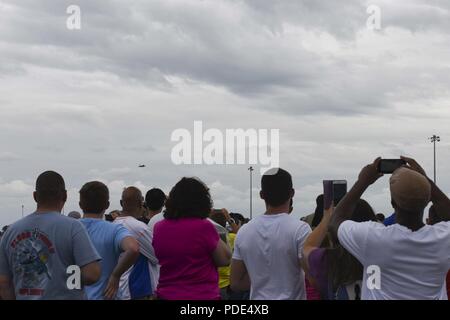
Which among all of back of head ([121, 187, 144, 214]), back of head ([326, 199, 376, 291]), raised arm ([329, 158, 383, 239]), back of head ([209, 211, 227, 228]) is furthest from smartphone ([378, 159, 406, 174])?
back of head ([209, 211, 227, 228])

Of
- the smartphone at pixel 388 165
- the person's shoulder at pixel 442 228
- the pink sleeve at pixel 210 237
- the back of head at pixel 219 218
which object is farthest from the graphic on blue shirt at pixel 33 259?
the back of head at pixel 219 218

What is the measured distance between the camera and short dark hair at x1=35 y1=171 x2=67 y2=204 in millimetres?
5223

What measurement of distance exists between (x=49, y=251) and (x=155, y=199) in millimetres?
2984

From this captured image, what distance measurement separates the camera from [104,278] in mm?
6246

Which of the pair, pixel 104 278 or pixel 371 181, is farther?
pixel 104 278

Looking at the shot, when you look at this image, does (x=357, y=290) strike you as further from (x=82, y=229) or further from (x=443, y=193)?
(x=82, y=229)

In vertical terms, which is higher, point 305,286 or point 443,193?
point 443,193

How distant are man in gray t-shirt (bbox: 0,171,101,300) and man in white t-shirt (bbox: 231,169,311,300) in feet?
3.74

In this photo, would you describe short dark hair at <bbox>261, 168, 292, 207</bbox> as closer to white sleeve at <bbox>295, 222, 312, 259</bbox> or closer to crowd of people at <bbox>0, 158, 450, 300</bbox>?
crowd of people at <bbox>0, 158, 450, 300</bbox>
